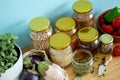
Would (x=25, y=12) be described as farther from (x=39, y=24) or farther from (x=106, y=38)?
(x=106, y=38)

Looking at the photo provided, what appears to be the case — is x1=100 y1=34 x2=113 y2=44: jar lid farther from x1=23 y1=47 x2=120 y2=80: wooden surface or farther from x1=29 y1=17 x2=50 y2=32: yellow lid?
x1=29 y1=17 x2=50 y2=32: yellow lid

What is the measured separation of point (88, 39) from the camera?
0.94 m

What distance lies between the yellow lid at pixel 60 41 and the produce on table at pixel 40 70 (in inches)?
2.4

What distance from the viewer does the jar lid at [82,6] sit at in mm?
978

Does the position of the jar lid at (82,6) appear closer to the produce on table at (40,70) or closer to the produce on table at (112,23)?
the produce on table at (112,23)

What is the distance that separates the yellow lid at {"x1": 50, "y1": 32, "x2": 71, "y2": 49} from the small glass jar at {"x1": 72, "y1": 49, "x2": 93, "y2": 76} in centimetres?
7

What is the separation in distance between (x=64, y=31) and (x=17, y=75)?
0.71 ft

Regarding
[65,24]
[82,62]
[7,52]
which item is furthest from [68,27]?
[7,52]

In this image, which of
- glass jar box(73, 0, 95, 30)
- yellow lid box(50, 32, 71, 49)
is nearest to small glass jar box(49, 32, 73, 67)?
yellow lid box(50, 32, 71, 49)

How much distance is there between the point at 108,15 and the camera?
104 cm

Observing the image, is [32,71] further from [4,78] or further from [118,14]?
[118,14]

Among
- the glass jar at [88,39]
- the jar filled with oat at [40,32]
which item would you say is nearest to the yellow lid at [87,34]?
the glass jar at [88,39]

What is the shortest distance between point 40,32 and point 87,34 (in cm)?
16

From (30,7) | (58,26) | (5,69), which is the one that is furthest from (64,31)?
(5,69)
